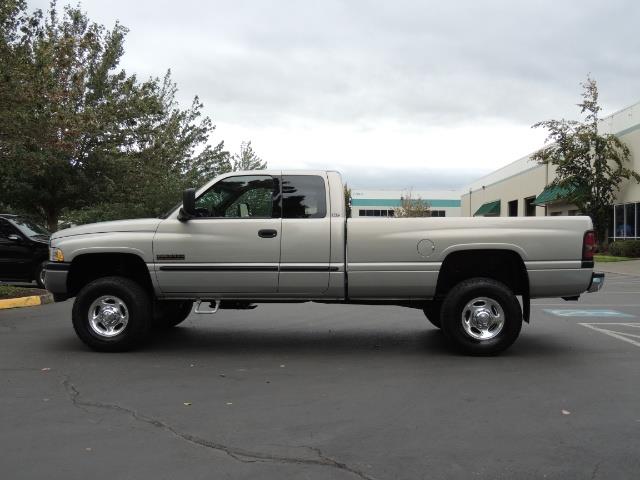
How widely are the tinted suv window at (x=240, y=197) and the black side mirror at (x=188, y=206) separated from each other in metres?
0.22

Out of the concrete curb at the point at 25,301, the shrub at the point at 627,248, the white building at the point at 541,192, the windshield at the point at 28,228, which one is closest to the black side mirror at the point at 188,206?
the concrete curb at the point at 25,301

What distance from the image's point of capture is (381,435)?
14.4 feet

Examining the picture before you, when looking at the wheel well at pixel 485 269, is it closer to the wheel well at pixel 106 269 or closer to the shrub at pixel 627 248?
the wheel well at pixel 106 269

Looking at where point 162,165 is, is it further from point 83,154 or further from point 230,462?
point 230,462

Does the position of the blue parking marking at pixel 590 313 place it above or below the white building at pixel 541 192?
below

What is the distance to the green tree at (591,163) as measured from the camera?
2903cm

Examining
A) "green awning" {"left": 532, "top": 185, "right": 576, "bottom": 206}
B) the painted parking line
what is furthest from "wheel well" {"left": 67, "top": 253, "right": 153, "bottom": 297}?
"green awning" {"left": 532, "top": 185, "right": 576, "bottom": 206}

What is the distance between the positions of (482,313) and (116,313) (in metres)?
4.13

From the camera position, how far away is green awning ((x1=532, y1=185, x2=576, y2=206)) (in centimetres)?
3079

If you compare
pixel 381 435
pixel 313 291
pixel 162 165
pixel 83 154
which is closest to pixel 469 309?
pixel 313 291

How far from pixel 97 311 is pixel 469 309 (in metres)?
4.22

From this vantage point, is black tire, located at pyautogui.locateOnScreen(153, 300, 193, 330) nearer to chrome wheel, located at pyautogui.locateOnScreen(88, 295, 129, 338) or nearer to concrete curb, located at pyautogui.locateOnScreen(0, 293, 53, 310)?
chrome wheel, located at pyautogui.locateOnScreen(88, 295, 129, 338)

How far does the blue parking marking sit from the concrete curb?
30.1ft

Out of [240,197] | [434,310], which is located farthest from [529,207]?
[240,197]
